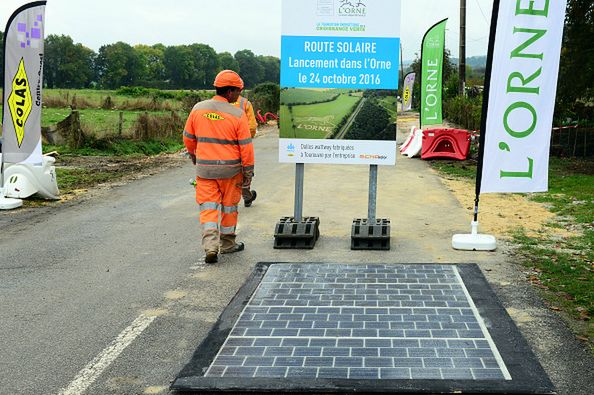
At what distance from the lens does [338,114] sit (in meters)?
7.78

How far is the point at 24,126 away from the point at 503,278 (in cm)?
774

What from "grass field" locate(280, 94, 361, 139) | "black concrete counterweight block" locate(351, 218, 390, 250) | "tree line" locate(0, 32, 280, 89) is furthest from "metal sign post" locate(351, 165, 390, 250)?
"tree line" locate(0, 32, 280, 89)

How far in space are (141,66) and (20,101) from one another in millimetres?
99130

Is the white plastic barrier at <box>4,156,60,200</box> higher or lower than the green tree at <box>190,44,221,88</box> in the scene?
lower

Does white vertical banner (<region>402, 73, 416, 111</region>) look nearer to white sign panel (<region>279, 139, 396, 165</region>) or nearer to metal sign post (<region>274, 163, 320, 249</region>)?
white sign panel (<region>279, 139, 396, 165</region>)

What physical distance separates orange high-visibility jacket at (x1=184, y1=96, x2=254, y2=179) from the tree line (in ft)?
278

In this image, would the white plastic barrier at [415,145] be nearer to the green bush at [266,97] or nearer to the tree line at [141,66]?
the green bush at [266,97]

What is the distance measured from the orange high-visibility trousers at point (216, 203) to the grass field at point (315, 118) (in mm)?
1066

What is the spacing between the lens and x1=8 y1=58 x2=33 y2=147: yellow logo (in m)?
10.2

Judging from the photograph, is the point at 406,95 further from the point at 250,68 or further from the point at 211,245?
the point at 250,68

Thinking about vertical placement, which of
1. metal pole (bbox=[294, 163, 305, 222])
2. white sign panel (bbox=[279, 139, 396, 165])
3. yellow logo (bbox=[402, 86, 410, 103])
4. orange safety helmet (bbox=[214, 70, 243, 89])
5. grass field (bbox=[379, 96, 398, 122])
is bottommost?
metal pole (bbox=[294, 163, 305, 222])

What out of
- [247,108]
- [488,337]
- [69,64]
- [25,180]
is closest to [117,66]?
[69,64]

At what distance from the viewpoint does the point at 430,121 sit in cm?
1873

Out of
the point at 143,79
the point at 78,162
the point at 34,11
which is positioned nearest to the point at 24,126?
the point at 34,11
